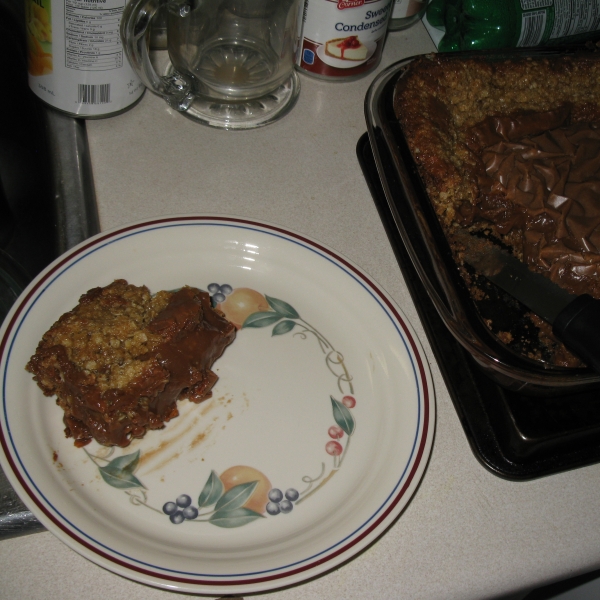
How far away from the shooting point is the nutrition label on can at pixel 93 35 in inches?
34.5

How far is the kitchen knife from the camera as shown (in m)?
0.74

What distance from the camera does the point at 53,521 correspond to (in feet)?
2.16

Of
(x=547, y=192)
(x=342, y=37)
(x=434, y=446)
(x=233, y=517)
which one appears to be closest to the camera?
(x=233, y=517)

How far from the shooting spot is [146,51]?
3.08 feet

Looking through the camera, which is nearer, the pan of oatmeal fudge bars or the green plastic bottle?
the pan of oatmeal fudge bars

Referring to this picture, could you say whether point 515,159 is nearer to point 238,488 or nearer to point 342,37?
point 342,37

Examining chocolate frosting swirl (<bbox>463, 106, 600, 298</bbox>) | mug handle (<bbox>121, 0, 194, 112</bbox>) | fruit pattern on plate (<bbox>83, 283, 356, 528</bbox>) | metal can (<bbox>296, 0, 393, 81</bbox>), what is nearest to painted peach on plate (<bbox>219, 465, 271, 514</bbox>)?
fruit pattern on plate (<bbox>83, 283, 356, 528</bbox>)

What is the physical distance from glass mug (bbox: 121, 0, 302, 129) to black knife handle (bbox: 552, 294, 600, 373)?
66 centimetres

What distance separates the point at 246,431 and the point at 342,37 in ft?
2.41

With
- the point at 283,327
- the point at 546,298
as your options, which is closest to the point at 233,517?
the point at 283,327

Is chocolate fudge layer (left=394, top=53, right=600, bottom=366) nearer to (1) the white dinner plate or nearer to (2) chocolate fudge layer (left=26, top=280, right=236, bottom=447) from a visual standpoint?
(1) the white dinner plate

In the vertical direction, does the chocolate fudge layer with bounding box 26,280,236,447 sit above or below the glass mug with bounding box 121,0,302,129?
below

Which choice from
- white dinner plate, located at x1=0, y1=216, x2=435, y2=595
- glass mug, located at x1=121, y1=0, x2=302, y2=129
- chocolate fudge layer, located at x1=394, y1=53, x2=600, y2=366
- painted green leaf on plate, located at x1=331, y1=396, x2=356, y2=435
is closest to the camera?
white dinner plate, located at x1=0, y1=216, x2=435, y2=595

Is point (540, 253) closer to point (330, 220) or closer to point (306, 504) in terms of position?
point (330, 220)
